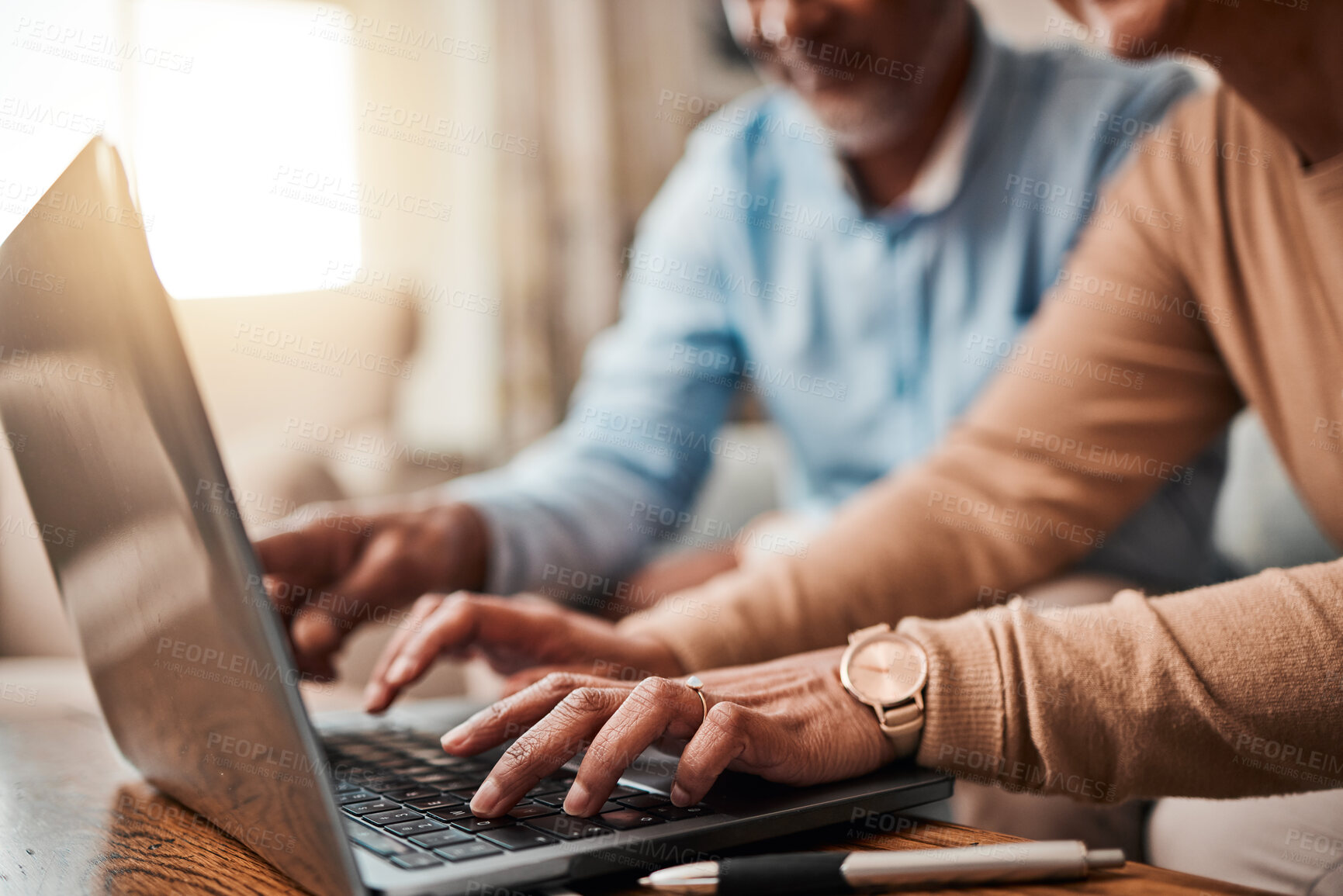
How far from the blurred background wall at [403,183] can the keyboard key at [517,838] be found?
209 cm

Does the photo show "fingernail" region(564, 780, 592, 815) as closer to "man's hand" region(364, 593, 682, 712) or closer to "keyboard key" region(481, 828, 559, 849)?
"keyboard key" region(481, 828, 559, 849)

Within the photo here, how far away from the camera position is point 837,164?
4.29 feet

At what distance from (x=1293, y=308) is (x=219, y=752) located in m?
0.72

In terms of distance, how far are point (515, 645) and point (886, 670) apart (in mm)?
272

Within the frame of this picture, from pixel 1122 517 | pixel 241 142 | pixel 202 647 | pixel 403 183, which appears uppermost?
pixel 241 142

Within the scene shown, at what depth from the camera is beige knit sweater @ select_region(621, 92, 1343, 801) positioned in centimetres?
48

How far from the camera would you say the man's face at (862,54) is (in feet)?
4.01

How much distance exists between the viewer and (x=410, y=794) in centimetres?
48

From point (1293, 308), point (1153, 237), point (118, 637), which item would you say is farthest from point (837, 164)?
point (118, 637)

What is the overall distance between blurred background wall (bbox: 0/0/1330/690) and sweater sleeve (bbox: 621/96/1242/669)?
5.52 ft

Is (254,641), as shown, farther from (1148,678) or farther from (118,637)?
(1148,678)

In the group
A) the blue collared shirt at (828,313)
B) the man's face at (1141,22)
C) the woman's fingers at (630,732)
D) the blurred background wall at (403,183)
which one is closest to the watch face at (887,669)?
the woman's fingers at (630,732)

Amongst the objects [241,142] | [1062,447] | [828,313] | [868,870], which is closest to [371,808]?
[868,870]

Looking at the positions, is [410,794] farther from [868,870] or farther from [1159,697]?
[1159,697]
